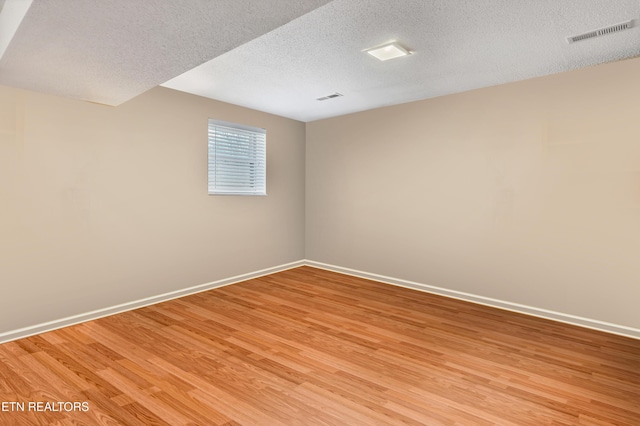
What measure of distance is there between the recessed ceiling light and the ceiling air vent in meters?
1.27

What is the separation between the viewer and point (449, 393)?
2.14 m

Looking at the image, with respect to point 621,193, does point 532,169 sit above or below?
above

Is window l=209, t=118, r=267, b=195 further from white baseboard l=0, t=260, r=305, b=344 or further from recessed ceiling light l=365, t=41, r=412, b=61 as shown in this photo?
recessed ceiling light l=365, t=41, r=412, b=61

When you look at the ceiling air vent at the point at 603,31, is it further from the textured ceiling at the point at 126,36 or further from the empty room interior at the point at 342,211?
the textured ceiling at the point at 126,36

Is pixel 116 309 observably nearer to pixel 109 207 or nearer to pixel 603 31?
pixel 109 207

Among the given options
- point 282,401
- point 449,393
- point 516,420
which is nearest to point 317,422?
point 282,401

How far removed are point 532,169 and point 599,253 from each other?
1.03 metres

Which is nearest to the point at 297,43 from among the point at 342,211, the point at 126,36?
the point at 126,36

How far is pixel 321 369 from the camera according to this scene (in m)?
2.43

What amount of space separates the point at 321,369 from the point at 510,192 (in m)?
2.89

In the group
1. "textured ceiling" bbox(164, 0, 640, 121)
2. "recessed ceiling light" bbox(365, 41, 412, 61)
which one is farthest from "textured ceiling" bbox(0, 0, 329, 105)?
"recessed ceiling light" bbox(365, 41, 412, 61)

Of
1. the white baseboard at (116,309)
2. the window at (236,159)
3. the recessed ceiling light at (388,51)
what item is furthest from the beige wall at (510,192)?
the white baseboard at (116,309)

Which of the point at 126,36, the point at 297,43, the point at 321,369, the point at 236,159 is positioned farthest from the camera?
the point at 236,159

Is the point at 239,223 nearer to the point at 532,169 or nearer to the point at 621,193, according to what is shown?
the point at 532,169
